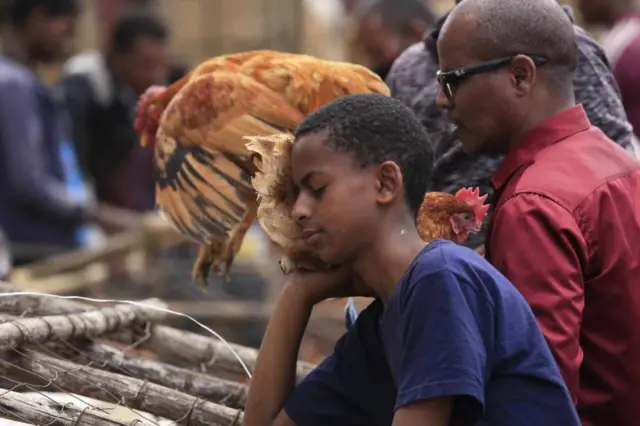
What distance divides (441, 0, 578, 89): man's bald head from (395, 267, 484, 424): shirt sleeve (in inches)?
25.2

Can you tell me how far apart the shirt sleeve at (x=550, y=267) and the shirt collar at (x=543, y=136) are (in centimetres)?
22

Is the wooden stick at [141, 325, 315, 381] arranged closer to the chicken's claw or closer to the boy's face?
the chicken's claw

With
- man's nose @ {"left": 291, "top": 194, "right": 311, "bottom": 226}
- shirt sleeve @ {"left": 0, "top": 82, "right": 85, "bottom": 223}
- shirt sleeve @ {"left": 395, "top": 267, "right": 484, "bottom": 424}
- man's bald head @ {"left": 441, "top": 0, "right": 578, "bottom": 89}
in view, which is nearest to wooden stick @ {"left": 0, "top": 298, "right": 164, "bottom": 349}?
man's nose @ {"left": 291, "top": 194, "right": 311, "bottom": 226}

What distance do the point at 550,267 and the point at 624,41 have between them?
2.91 metres

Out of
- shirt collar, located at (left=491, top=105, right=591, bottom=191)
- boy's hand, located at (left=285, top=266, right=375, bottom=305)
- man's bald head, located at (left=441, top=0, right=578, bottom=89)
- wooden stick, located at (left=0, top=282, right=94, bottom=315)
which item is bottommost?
wooden stick, located at (left=0, top=282, right=94, bottom=315)

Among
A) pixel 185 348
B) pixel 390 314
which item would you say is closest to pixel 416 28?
pixel 185 348

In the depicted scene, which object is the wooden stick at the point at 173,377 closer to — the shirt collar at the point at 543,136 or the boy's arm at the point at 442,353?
the shirt collar at the point at 543,136

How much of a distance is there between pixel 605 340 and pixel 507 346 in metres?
0.41

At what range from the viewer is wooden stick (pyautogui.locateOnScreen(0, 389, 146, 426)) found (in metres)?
2.35

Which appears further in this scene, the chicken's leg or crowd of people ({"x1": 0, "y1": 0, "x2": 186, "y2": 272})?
crowd of people ({"x1": 0, "y1": 0, "x2": 186, "y2": 272})

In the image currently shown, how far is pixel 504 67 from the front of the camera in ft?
7.93

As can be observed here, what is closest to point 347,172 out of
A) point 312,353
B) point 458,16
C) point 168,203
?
point 458,16

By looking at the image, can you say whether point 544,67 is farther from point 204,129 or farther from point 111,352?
point 111,352

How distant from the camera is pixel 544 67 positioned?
244 centimetres
